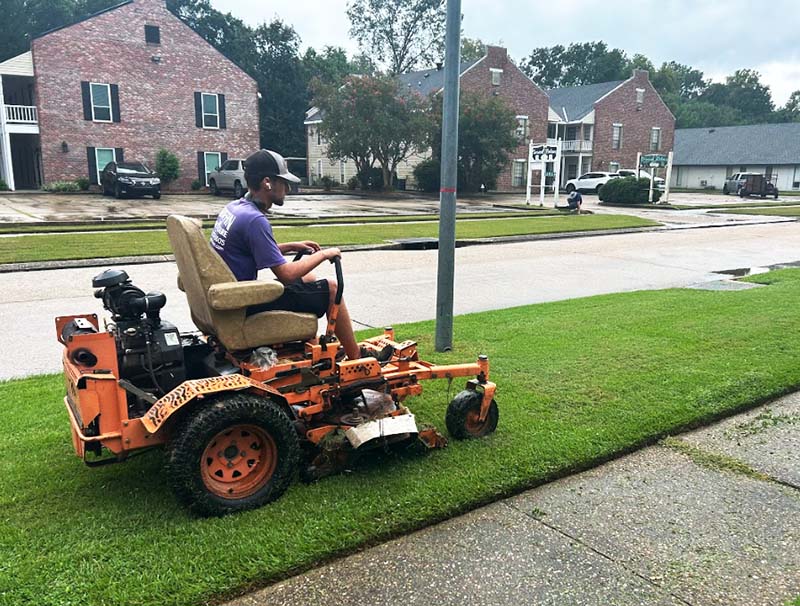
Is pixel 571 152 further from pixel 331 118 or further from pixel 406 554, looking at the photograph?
pixel 406 554

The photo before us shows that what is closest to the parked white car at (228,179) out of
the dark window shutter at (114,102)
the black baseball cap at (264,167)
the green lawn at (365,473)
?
the dark window shutter at (114,102)

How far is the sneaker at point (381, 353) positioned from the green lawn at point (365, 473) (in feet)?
1.91

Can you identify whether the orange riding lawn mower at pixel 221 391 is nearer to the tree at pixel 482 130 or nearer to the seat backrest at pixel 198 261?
the seat backrest at pixel 198 261

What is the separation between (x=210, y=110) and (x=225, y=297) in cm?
3414

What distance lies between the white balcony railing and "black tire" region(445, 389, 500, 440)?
32.5 metres

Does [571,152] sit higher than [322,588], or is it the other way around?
[571,152]

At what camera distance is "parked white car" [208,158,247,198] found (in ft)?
101

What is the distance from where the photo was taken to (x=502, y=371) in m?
5.49

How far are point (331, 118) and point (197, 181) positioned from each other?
7967mm

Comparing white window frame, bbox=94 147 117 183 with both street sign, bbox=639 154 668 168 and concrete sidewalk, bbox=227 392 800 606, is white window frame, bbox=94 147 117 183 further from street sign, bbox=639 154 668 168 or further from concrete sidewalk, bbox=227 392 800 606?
concrete sidewalk, bbox=227 392 800 606

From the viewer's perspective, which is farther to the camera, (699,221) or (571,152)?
(571,152)

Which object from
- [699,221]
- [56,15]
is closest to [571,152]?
[699,221]

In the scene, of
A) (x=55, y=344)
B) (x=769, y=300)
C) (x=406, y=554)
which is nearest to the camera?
(x=406, y=554)

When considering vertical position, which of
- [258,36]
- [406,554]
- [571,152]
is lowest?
[406,554]
